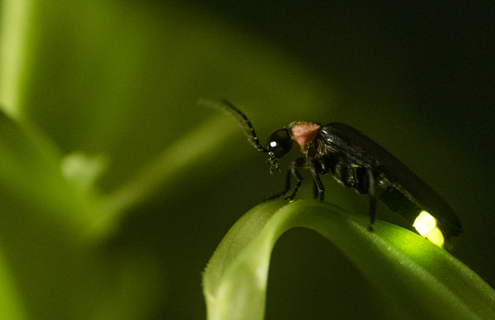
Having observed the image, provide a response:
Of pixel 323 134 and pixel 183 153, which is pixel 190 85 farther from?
pixel 323 134

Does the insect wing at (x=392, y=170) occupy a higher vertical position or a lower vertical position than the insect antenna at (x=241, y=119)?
lower

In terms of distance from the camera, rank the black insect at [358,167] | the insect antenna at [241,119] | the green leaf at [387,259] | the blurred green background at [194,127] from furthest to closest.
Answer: the insect antenna at [241,119] < the black insect at [358,167] < the blurred green background at [194,127] < the green leaf at [387,259]

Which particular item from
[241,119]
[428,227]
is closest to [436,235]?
[428,227]

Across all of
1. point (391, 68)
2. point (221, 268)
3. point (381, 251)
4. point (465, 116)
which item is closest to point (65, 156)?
point (221, 268)

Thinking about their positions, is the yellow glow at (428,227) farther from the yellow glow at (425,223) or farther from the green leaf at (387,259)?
the green leaf at (387,259)

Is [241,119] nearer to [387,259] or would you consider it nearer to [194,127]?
[194,127]

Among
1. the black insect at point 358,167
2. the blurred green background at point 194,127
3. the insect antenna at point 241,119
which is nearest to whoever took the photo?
the blurred green background at point 194,127

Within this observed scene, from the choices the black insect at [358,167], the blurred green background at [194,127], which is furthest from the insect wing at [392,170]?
the blurred green background at [194,127]

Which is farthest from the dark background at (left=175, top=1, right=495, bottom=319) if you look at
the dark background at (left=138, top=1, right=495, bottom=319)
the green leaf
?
the green leaf
